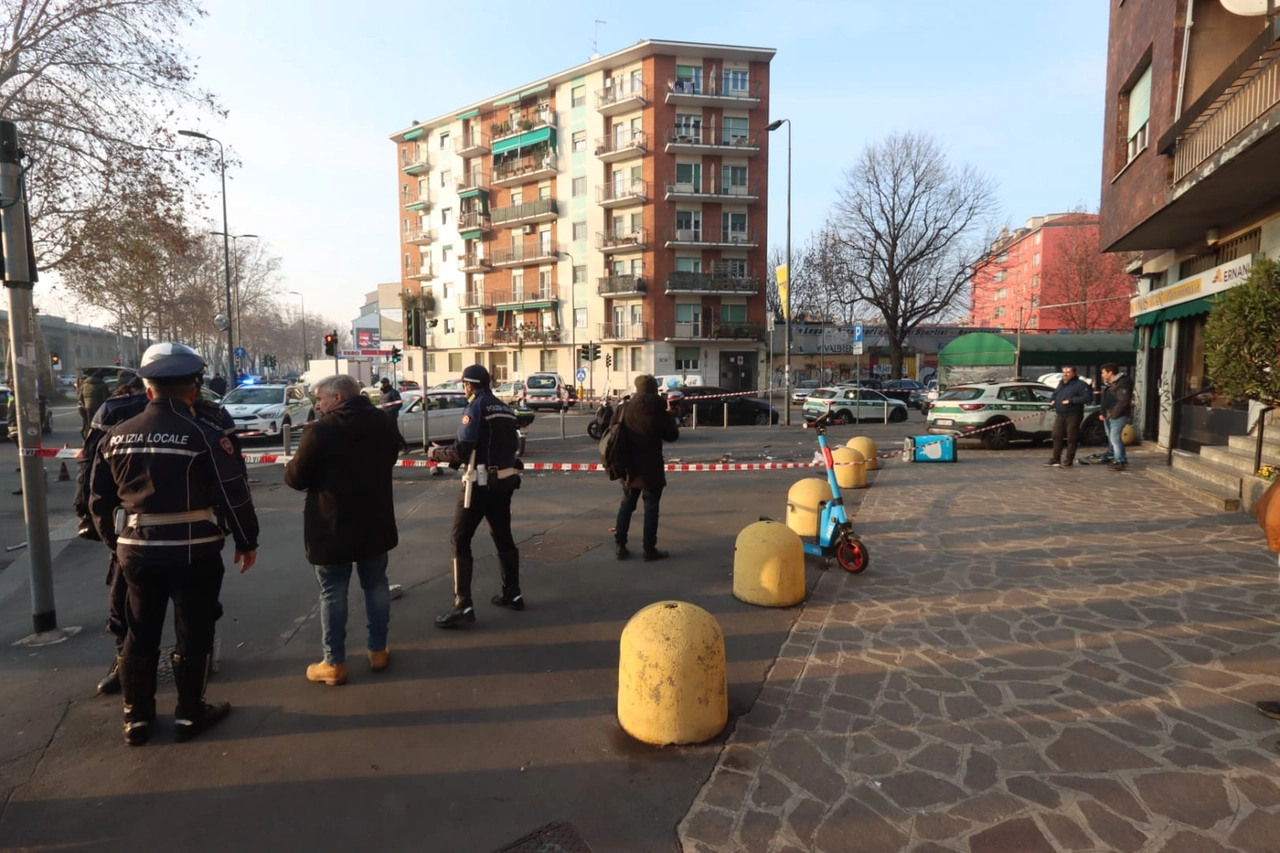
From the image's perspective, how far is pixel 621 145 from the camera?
45.8 metres

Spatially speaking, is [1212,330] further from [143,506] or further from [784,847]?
[143,506]

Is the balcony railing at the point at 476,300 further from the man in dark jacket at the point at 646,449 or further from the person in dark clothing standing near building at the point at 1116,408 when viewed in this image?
the man in dark jacket at the point at 646,449

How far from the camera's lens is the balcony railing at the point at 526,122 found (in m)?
49.0

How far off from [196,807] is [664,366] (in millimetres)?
43585

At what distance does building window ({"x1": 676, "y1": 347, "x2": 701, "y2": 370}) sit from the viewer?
153ft

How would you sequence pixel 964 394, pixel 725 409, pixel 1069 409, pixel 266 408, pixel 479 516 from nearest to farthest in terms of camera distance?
pixel 479 516
pixel 1069 409
pixel 964 394
pixel 266 408
pixel 725 409

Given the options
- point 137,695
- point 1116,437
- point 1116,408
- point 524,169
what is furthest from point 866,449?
point 524,169

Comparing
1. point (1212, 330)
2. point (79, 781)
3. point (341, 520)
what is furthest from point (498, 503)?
point (1212, 330)

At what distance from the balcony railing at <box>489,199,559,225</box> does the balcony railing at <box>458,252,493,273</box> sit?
313cm

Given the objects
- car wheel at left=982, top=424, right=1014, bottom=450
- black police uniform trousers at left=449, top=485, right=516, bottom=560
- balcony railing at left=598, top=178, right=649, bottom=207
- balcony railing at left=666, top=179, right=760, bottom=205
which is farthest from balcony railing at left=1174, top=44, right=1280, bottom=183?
balcony railing at left=598, top=178, right=649, bottom=207

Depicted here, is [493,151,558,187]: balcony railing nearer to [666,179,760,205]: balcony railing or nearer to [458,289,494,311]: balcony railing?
[458,289,494,311]: balcony railing

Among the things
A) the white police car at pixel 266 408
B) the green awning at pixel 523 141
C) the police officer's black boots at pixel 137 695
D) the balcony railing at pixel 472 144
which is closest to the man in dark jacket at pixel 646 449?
the police officer's black boots at pixel 137 695

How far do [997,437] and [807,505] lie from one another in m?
11.4

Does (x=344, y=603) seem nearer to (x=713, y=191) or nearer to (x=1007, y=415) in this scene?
(x=1007, y=415)
